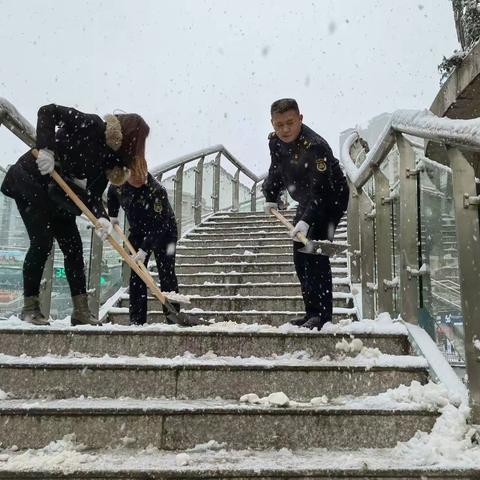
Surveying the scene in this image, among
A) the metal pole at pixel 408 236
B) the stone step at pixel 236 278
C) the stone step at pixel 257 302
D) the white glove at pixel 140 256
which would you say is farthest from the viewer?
the stone step at pixel 236 278

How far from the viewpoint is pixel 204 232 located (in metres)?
7.62

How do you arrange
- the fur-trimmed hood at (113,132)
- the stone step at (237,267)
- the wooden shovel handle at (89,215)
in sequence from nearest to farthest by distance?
1. the wooden shovel handle at (89,215)
2. the fur-trimmed hood at (113,132)
3. the stone step at (237,267)

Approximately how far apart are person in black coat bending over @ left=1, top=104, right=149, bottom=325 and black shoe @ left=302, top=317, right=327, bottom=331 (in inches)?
55.7

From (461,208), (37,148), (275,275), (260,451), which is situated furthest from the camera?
(275,275)

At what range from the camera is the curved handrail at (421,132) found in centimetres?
211

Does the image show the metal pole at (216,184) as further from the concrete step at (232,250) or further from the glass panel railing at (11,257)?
the glass panel railing at (11,257)

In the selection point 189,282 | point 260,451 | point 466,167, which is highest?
point 466,167

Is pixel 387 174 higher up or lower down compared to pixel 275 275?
higher up

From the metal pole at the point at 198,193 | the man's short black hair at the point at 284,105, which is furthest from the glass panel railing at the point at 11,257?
the metal pole at the point at 198,193

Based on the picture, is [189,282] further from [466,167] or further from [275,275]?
[466,167]

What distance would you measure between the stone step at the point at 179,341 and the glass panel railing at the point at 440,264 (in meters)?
0.26

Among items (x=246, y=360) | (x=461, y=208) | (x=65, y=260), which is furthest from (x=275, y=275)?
(x=461, y=208)

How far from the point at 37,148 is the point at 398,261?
2317 millimetres

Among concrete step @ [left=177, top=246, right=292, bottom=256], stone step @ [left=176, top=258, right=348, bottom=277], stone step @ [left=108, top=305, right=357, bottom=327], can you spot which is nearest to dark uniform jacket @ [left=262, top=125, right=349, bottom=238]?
stone step @ [left=108, top=305, right=357, bottom=327]
